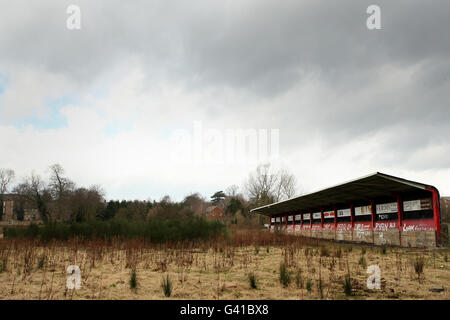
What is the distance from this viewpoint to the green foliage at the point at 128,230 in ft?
53.5

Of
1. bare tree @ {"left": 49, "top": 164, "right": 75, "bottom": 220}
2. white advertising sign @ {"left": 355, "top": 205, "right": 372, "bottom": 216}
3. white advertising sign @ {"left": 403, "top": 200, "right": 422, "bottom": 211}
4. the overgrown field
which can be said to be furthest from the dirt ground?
bare tree @ {"left": 49, "top": 164, "right": 75, "bottom": 220}

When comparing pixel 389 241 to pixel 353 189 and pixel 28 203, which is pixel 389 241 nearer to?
pixel 353 189

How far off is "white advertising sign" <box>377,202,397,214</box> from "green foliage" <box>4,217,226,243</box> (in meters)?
8.90

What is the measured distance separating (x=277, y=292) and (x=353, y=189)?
13.1 meters

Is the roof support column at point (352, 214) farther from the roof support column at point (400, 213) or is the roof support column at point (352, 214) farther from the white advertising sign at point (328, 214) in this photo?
the roof support column at point (400, 213)

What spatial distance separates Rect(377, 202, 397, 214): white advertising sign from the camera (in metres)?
16.8

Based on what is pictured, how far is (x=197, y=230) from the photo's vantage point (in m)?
17.4

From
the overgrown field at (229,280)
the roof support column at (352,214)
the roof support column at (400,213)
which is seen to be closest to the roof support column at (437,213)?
the roof support column at (400,213)

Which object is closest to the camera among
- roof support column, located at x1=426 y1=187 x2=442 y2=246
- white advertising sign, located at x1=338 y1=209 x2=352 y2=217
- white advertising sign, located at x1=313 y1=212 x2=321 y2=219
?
roof support column, located at x1=426 y1=187 x2=442 y2=246

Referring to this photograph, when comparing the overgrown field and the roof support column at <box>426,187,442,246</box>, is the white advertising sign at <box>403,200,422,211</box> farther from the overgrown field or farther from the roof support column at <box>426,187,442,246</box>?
the overgrown field

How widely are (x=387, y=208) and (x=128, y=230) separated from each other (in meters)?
14.0

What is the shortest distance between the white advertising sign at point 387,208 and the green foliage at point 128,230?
890 centimetres
